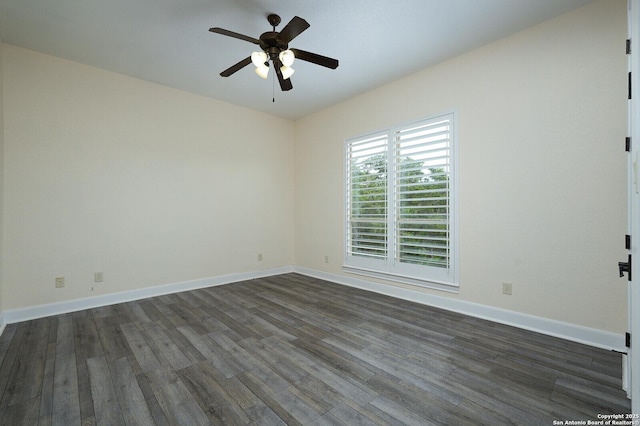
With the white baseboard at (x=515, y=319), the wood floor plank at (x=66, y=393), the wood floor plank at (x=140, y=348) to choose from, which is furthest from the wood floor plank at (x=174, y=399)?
the white baseboard at (x=515, y=319)

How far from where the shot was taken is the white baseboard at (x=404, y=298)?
245 centimetres

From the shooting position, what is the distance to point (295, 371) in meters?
2.05

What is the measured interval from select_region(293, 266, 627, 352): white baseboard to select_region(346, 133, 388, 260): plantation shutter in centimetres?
51

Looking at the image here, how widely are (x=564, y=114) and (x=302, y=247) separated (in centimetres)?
407

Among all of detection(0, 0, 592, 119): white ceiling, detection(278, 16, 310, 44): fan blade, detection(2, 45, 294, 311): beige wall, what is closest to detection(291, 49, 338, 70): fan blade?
detection(278, 16, 310, 44): fan blade

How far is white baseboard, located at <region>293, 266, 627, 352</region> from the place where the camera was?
2.38 meters

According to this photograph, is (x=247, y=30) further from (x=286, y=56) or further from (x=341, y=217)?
(x=341, y=217)

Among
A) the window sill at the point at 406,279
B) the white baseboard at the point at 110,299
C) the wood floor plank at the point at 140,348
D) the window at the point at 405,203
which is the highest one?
the window at the point at 405,203

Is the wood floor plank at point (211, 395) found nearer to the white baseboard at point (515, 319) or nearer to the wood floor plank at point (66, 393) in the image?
the wood floor plank at point (66, 393)

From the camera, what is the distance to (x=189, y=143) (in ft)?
14.1

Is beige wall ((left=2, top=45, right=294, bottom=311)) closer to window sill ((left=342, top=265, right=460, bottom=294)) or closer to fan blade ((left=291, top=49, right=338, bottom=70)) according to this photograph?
window sill ((left=342, top=265, right=460, bottom=294))

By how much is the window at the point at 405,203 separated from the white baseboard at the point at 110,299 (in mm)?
1943

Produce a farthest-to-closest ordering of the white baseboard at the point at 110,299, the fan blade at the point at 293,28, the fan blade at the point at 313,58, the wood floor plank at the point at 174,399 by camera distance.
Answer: the white baseboard at the point at 110,299
the fan blade at the point at 313,58
the fan blade at the point at 293,28
the wood floor plank at the point at 174,399

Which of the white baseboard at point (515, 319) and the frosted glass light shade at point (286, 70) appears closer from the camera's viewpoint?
the white baseboard at point (515, 319)
